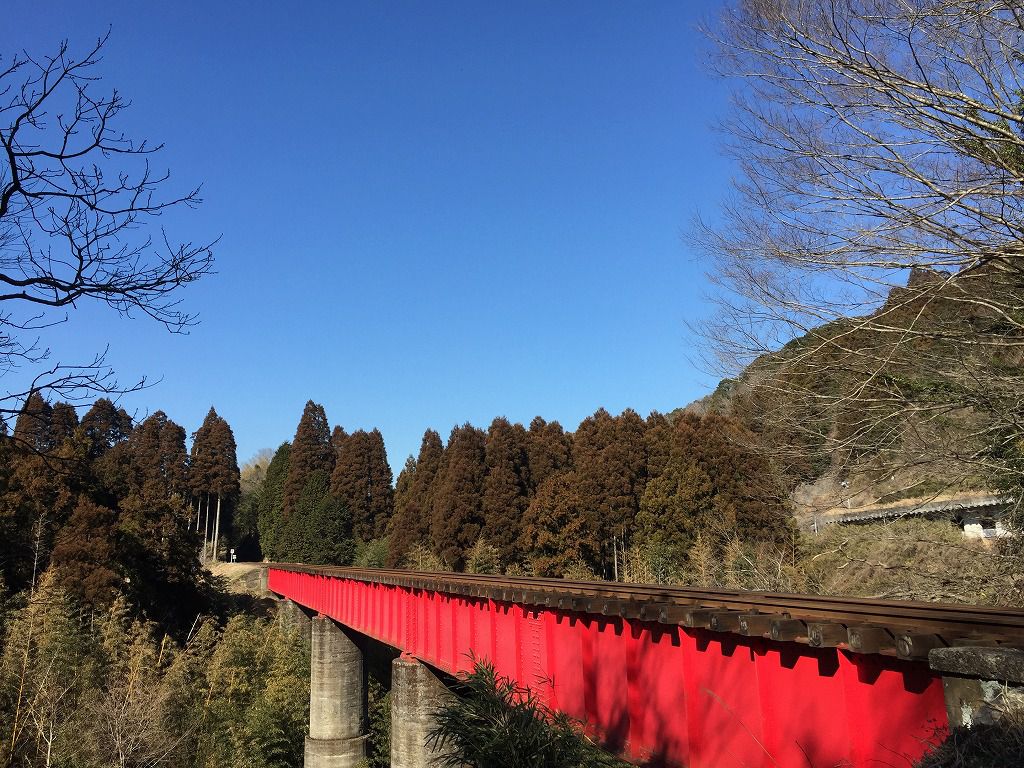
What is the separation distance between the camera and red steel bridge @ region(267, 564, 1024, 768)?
4.74 meters

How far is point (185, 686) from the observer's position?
26234 mm

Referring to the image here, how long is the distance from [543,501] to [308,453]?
37910 millimetres

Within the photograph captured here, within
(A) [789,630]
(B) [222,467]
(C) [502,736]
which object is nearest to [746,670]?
(A) [789,630]

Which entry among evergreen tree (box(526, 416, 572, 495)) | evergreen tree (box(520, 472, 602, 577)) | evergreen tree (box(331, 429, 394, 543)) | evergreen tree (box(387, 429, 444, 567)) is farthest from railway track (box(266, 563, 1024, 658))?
evergreen tree (box(331, 429, 394, 543))

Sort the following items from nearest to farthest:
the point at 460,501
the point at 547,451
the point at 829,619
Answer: the point at 829,619
the point at 460,501
the point at 547,451

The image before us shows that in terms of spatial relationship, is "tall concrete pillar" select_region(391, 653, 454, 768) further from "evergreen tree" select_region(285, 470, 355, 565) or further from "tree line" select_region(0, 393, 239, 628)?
"evergreen tree" select_region(285, 470, 355, 565)

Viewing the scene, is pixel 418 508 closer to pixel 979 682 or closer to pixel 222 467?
pixel 222 467

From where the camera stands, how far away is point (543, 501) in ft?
147

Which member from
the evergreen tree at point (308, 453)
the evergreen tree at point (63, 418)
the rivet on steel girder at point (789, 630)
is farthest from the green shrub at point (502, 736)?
the evergreen tree at point (308, 453)

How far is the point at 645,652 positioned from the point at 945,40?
7791 millimetres

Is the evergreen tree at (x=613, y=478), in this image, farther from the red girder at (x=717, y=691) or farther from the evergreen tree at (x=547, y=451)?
the red girder at (x=717, y=691)

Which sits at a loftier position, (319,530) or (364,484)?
(364,484)

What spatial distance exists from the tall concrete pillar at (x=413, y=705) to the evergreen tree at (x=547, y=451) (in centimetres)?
4026

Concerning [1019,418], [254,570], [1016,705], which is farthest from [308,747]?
[254,570]
